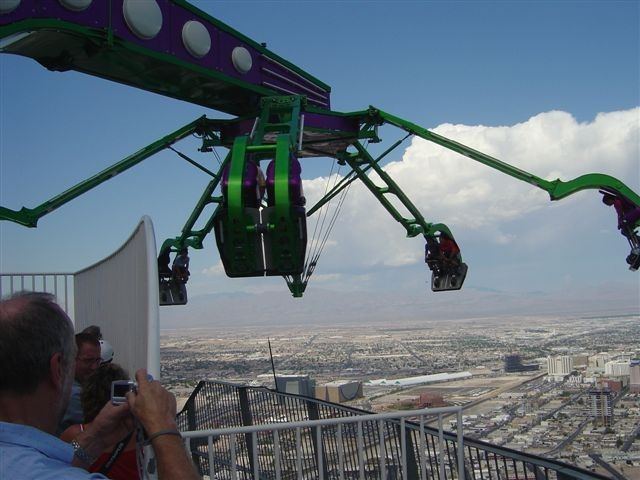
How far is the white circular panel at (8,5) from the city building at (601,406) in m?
8.68

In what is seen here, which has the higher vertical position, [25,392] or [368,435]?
[25,392]

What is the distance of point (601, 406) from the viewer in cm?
992

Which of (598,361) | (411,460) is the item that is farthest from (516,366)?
(411,460)

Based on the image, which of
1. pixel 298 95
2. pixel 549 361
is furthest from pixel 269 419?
pixel 549 361

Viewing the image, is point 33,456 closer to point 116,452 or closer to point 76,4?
point 116,452

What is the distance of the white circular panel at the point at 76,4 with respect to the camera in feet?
26.1

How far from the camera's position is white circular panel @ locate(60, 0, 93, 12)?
7945mm

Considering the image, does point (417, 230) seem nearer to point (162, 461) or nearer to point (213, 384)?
point (213, 384)

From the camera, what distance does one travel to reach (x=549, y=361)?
1862 cm

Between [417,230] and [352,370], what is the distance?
442 inches

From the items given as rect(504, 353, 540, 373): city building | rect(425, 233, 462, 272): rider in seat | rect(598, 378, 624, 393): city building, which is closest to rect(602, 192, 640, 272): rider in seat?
rect(598, 378, 624, 393): city building

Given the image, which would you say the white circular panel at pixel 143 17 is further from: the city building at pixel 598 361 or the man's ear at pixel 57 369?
the city building at pixel 598 361

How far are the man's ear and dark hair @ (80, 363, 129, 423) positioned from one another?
1530mm

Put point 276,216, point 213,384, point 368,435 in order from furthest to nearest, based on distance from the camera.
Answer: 1. point 213,384
2. point 276,216
3. point 368,435
